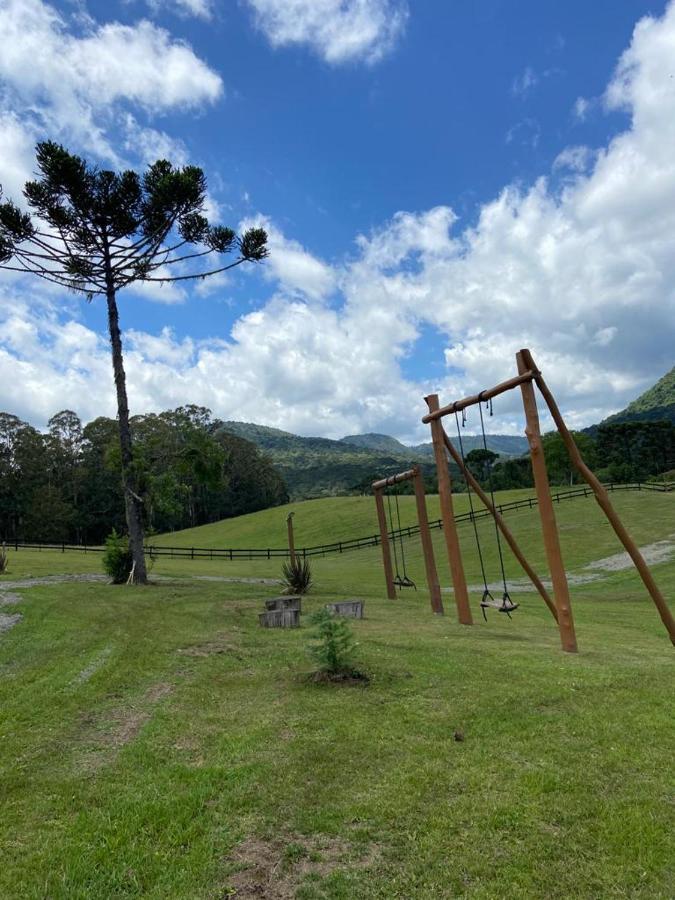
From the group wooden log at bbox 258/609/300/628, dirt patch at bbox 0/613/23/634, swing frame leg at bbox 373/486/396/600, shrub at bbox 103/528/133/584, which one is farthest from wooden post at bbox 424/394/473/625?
shrub at bbox 103/528/133/584

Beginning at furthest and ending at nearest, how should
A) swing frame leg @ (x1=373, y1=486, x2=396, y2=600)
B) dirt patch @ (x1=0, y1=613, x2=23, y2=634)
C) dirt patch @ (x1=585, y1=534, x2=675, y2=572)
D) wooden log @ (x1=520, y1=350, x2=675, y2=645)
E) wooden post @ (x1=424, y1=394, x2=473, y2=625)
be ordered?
dirt patch @ (x1=585, y1=534, x2=675, y2=572) → swing frame leg @ (x1=373, y1=486, x2=396, y2=600) → wooden post @ (x1=424, y1=394, x2=473, y2=625) → dirt patch @ (x1=0, y1=613, x2=23, y2=634) → wooden log @ (x1=520, y1=350, x2=675, y2=645)

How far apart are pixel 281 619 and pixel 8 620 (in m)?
6.25

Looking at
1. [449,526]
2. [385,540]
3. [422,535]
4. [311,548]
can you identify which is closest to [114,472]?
[311,548]

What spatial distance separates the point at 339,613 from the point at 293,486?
163940mm

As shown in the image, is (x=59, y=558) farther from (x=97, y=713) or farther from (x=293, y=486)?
(x=293, y=486)

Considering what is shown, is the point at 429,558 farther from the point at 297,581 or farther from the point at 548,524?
the point at 297,581

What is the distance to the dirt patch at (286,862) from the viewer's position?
362cm

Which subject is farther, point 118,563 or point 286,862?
point 118,563

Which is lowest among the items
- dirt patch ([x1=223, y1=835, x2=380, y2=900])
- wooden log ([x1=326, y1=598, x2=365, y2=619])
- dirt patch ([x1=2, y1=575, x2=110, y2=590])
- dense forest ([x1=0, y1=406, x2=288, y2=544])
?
wooden log ([x1=326, y1=598, x2=365, y2=619])

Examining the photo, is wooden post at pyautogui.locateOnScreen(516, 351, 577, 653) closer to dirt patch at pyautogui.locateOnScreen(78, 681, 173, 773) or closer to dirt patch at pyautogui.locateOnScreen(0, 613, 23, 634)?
dirt patch at pyautogui.locateOnScreen(78, 681, 173, 773)

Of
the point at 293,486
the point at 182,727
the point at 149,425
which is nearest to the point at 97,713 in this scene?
the point at 182,727

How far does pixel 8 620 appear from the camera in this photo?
12.9 metres

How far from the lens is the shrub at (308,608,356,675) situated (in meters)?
7.82

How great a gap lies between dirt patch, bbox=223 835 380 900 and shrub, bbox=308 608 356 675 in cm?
363
